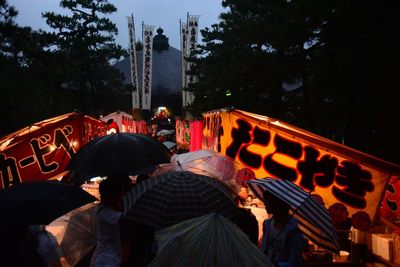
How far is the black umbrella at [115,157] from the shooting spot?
5.93 m

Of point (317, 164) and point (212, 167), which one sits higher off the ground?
point (317, 164)

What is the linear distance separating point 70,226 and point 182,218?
1.94 meters

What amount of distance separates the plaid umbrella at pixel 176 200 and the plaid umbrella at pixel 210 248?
168 cm

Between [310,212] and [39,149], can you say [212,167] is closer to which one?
[39,149]

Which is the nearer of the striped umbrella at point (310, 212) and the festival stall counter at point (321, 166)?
the striped umbrella at point (310, 212)

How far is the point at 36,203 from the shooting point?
4070 mm

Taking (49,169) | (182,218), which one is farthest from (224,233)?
(49,169)

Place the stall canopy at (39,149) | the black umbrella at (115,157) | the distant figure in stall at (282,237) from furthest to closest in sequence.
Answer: the stall canopy at (39,149) < the black umbrella at (115,157) < the distant figure in stall at (282,237)

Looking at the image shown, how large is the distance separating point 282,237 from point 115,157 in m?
2.86

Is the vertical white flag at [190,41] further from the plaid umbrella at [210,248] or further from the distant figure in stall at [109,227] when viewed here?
the plaid umbrella at [210,248]

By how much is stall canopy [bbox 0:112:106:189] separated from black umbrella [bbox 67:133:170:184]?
115 cm

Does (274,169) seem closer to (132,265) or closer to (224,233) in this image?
(132,265)

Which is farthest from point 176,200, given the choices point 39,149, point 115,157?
point 39,149

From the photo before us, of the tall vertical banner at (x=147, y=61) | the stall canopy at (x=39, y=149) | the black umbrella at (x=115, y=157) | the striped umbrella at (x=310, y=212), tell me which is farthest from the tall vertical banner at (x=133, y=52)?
the striped umbrella at (x=310, y=212)
